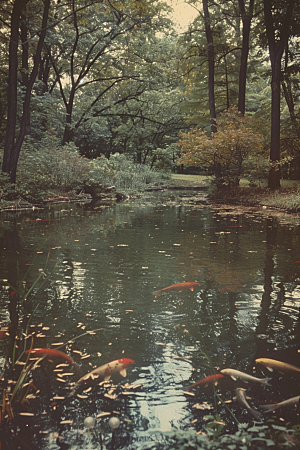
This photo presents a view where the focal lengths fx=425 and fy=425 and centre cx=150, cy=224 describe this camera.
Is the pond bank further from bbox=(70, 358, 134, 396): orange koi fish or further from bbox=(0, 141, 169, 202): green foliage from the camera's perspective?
bbox=(70, 358, 134, 396): orange koi fish

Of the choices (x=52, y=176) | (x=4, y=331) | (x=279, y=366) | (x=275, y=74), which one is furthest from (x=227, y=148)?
(x=279, y=366)

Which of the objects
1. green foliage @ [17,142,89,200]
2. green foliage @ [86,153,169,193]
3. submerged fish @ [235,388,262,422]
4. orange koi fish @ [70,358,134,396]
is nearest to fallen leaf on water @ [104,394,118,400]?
orange koi fish @ [70,358,134,396]

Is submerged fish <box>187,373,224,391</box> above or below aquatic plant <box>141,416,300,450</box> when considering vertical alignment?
below

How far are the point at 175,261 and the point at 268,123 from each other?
731 inches

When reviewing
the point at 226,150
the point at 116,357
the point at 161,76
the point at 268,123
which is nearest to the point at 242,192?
the point at 226,150

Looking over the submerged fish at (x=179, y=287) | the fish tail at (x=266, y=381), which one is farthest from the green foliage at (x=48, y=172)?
the fish tail at (x=266, y=381)

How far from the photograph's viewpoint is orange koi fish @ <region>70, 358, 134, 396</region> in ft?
9.60

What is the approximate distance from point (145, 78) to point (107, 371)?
27913mm

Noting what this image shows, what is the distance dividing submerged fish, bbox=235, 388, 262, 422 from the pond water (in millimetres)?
39

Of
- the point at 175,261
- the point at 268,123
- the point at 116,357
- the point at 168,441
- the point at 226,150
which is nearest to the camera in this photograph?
the point at 168,441

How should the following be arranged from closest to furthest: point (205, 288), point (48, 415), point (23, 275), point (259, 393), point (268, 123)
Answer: point (48, 415), point (259, 393), point (205, 288), point (23, 275), point (268, 123)

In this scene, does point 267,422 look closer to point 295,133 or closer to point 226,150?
point 226,150

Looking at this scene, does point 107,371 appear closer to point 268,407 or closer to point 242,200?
point 268,407

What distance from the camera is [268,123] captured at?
23250 mm
